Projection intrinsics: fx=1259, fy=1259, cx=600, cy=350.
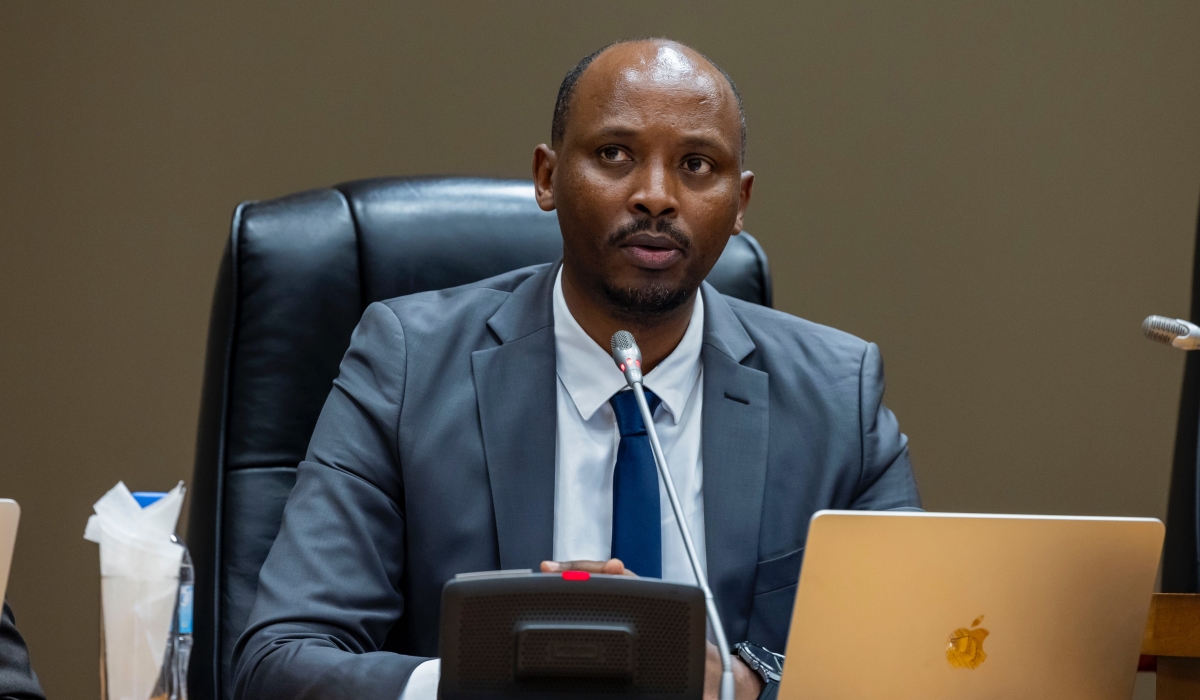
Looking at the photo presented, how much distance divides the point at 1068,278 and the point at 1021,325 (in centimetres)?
14

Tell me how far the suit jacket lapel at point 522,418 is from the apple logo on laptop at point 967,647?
0.60 metres

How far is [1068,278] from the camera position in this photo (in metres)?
2.63

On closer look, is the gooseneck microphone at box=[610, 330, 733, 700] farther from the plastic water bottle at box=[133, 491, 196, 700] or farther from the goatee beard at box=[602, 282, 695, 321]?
the plastic water bottle at box=[133, 491, 196, 700]

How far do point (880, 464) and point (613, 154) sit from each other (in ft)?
1.77

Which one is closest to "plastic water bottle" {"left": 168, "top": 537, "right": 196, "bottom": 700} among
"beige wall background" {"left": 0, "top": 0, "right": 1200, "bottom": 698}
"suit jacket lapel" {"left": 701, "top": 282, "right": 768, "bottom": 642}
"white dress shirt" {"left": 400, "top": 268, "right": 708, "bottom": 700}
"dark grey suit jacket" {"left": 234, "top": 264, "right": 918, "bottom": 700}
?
"dark grey suit jacket" {"left": 234, "top": 264, "right": 918, "bottom": 700}

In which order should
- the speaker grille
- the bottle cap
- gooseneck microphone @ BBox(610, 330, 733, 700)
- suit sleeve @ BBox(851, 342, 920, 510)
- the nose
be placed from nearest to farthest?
the speaker grille, gooseneck microphone @ BBox(610, 330, 733, 700), the bottle cap, the nose, suit sleeve @ BBox(851, 342, 920, 510)

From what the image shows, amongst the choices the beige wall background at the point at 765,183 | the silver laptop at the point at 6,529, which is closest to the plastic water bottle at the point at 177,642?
the silver laptop at the point at 6,529

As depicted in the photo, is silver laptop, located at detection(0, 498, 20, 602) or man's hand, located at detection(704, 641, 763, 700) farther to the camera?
man's hand, located at detection(704, 641, 763, 700)

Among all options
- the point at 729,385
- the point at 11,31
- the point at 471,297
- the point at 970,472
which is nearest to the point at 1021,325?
the point at 970,472

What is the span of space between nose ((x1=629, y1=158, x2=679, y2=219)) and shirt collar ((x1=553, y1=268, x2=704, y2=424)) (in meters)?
0.19

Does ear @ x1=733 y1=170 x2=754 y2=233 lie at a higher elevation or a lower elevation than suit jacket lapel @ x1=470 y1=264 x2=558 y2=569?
higher

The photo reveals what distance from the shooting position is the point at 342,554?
4.77 feet

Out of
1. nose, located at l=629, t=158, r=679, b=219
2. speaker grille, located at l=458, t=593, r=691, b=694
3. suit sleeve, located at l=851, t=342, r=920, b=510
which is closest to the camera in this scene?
speaker grille, located at l=458, t=593, r=691, b=694

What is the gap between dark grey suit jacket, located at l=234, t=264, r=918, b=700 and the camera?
4.78ft
